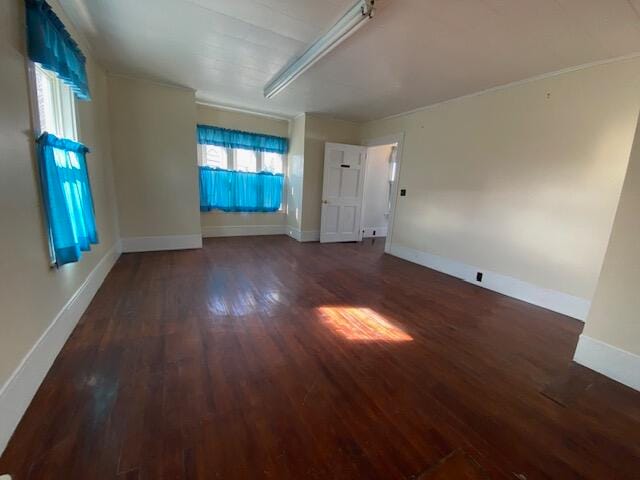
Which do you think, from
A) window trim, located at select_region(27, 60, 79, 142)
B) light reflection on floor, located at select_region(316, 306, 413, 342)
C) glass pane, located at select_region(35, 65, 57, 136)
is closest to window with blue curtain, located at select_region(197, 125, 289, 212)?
window trim, located at select_region(27, 60, 79, 142)

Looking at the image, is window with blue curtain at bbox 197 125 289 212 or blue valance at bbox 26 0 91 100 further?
window with blue curtain at bbox 197 125 289 212

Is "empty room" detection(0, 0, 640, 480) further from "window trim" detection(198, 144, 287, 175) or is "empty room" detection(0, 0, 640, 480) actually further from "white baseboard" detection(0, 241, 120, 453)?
"window trim" detection(198, 144, 287, 175)

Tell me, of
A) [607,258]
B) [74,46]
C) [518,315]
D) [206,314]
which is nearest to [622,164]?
[607,258]

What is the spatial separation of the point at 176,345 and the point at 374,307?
194 centimetres

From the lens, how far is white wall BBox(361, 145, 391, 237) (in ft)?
22.5

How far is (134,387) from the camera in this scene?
164 centimetres

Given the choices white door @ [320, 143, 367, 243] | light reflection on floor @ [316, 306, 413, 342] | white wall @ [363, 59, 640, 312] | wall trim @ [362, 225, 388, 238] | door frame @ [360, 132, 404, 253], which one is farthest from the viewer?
wall trim @ [362, 225, 388, 238]

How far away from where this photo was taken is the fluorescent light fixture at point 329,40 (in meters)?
2.00

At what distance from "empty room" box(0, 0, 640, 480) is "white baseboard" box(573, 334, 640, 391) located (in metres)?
0.01

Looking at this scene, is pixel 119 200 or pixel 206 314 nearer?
pixel 206 314

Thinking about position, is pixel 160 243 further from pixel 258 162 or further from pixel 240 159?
pixel 258 162

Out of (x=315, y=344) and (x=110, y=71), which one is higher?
(x=110, y=71)

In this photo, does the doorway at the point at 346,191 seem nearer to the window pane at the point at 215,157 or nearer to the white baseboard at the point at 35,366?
the window pane at the point at 215,157

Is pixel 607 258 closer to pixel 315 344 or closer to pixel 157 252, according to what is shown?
pixel 315 344
